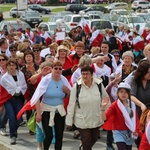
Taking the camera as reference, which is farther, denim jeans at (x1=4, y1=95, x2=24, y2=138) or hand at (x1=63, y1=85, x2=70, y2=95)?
denim jeans at (x1=4, y1=95, x2=24, y2=138)

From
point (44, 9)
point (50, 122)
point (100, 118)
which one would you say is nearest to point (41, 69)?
point (50, 122)

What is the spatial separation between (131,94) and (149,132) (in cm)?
155

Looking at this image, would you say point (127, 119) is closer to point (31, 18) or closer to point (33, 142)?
point (33, 142)

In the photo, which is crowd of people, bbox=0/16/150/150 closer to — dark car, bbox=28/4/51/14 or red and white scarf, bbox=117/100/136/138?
red and white scarf, bbox=117/100/136/138

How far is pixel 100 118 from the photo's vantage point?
24.8 feet

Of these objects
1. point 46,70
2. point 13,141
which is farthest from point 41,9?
point 46,70

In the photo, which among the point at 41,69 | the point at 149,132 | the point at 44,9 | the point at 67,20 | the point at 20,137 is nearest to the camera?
the point at 149,132

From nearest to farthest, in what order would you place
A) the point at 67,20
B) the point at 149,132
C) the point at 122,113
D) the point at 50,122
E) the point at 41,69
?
the point at 149,132 → the point at 122,113 → the point at 50,122 → the point at 41,69 → the point at 67,20

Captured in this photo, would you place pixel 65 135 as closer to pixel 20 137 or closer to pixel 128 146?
pixel 20 137

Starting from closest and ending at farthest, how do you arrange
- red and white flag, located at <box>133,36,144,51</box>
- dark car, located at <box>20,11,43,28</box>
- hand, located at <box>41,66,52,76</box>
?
hand, located at <box>41,66,52,76</box> < red and white flag, located at <box>133,36,144,51</box> < dark car, located at <box>20,11,43,28</box>

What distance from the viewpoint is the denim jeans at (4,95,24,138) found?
9.50 m

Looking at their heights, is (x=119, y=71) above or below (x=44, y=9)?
above

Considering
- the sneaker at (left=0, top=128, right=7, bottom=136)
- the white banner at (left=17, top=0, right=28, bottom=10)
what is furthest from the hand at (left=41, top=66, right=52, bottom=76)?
the white banner at (left=17, top=0, right=28, bottom=10)

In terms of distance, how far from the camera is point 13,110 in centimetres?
962
